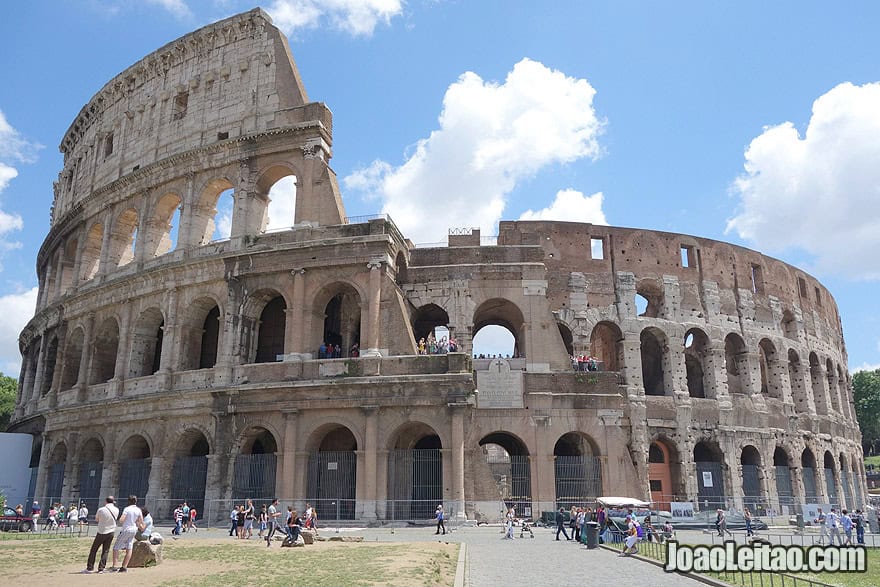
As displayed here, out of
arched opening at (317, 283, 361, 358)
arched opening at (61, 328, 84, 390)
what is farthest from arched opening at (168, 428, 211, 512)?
arched opening at (61, 328, 84, 390)

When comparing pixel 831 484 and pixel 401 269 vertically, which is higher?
pixel 401 269

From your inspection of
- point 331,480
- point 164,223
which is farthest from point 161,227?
point 331,480

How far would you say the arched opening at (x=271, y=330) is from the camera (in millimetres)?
26297

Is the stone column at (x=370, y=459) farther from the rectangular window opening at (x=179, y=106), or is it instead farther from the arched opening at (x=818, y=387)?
the arched opening at (x=818, y=387)

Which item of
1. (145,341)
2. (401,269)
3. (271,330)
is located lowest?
(145,341)

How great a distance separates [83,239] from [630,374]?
25441 millimetres

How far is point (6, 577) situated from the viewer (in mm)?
10461

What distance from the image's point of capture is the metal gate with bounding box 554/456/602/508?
914 inches

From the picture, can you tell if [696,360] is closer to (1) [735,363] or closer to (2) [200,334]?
(1) [735,363]

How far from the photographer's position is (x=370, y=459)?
21.8 m

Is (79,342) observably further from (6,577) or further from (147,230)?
(6,577)

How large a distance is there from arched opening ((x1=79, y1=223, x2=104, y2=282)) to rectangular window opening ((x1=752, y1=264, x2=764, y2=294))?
30756 millimetres

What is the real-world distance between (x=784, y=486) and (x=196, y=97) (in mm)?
30849

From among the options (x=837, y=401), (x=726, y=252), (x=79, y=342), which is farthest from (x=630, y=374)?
(x=79, y=342)
